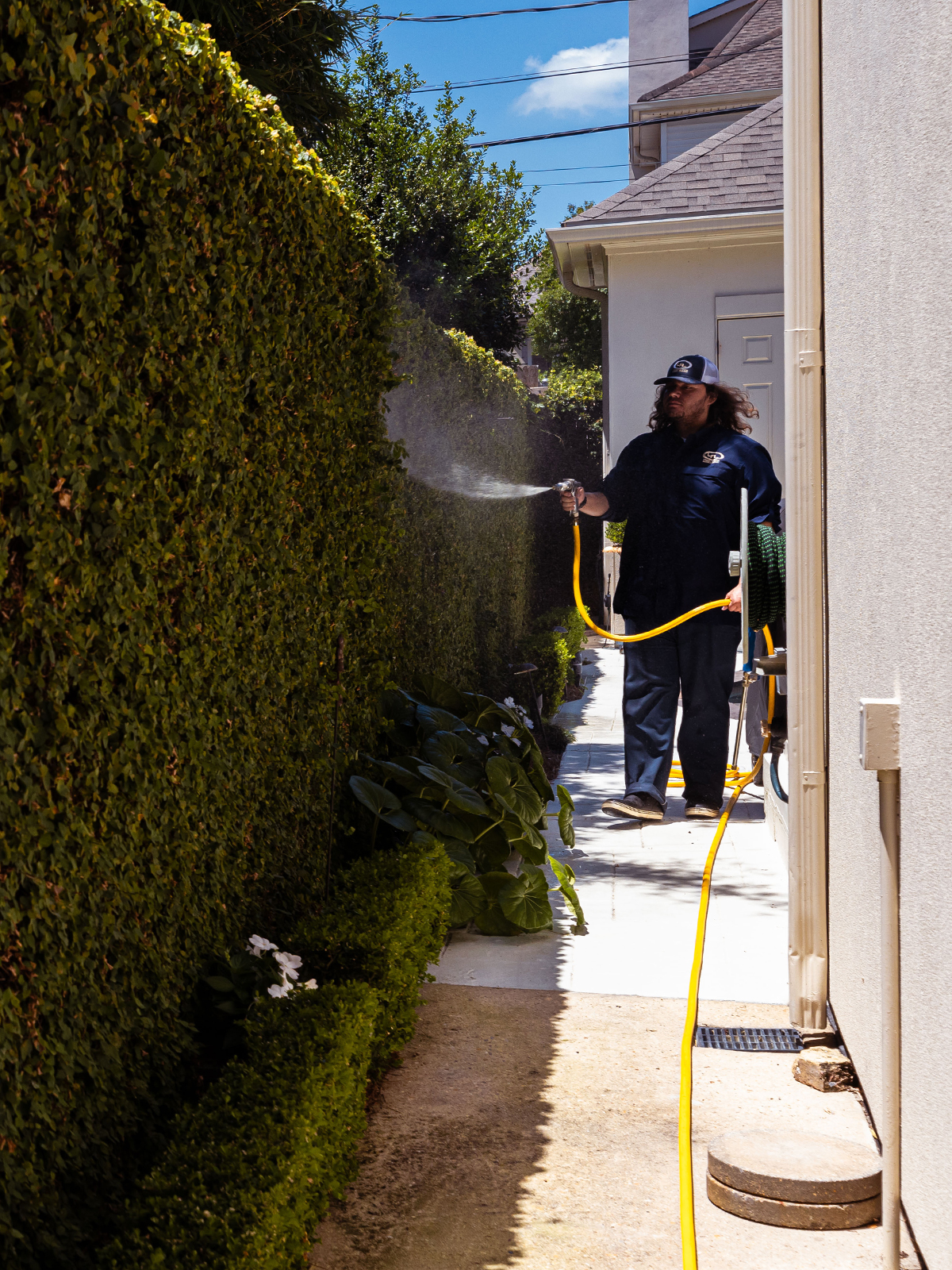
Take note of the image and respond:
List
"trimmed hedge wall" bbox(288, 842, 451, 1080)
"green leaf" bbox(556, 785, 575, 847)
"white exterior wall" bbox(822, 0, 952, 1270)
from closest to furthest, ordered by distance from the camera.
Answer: "white exterior wall" bbox(822, 0, 952, 1270) < "trimmed hedge wall" bbox(288, 842, 451, 1080) < "green leaf" bbox(556, 785, 575, 847)

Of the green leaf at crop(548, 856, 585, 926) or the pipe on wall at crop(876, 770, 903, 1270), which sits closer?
the pipe on wall at crop(876, 770, 903, 1270)

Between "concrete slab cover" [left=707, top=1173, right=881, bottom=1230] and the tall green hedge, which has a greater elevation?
the tall green hedge

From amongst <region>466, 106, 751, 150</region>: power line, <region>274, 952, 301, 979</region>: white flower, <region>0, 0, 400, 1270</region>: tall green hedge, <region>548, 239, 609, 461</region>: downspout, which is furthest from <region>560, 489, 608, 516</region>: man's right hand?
<region>466, 106, 751, 150</region>: power line

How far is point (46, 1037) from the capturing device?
2074mm

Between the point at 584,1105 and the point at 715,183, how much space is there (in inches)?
341

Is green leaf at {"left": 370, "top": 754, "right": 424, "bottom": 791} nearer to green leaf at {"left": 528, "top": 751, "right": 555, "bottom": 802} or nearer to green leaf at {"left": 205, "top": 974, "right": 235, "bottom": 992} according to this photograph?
green leaf at {"left": 528, "top": 751, "right": 555, "bottom": 802}

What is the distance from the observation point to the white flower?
301 centimetres

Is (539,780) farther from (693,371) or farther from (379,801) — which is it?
(693,371)

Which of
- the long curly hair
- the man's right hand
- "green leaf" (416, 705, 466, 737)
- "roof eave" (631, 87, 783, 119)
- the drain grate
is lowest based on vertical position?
the drain grate

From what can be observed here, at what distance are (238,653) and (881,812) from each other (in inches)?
65.8

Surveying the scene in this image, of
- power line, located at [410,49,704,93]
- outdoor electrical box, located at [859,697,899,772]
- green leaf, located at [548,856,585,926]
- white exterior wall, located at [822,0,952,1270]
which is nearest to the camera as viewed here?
white exterior wall, located at [822,0,952,1270]

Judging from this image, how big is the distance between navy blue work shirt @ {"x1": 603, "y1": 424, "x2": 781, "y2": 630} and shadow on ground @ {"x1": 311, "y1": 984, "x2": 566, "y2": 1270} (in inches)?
132

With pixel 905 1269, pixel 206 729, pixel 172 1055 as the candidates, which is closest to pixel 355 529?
pixel 206 729

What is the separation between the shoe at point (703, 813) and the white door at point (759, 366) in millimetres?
3647
